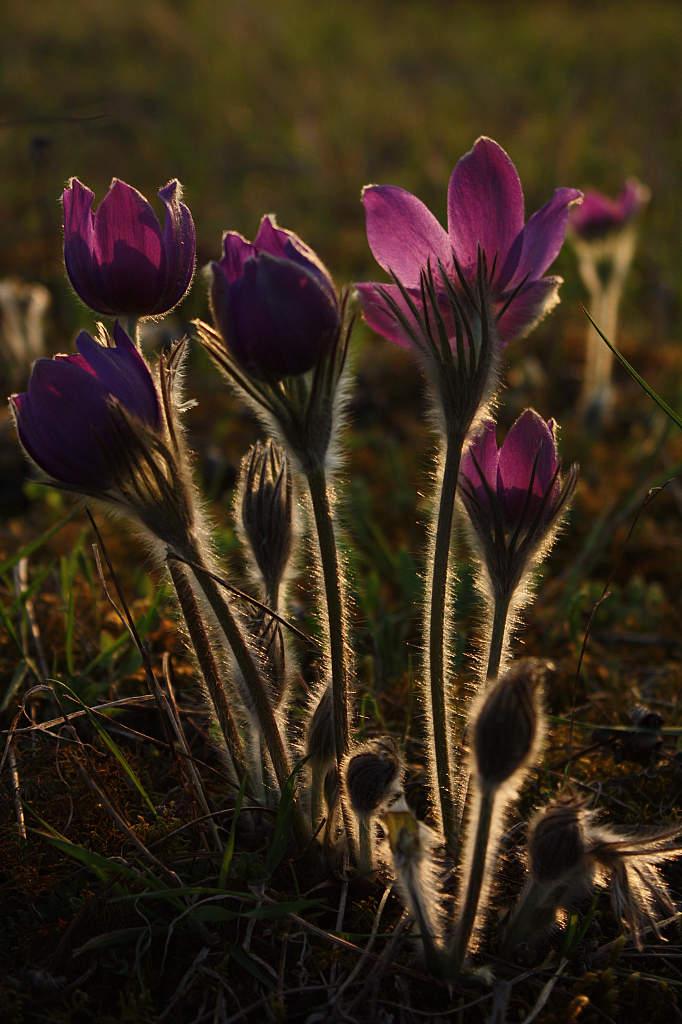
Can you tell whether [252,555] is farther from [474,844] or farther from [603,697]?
[603,697]

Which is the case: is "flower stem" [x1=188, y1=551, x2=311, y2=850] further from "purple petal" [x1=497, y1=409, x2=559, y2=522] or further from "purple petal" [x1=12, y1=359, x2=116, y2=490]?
"purple petal" [x1=497, y1=409, x2=559, y2=522]

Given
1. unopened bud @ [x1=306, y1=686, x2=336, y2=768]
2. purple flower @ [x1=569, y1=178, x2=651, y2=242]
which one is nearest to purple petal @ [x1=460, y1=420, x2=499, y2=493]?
unopened bud @ [x1=306, y1=686, x2=336, y2=768]

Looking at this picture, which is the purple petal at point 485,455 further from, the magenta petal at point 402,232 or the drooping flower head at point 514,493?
the magenta petal at point 402,232

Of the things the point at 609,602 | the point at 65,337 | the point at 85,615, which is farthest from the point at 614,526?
the point at 65,337

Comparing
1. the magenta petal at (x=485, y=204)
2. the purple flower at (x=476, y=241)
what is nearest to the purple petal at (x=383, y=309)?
the purple flower at (x=476, y=241)

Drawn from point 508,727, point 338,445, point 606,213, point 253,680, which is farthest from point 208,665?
point 606,213

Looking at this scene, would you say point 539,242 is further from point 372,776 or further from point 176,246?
point 372,776
